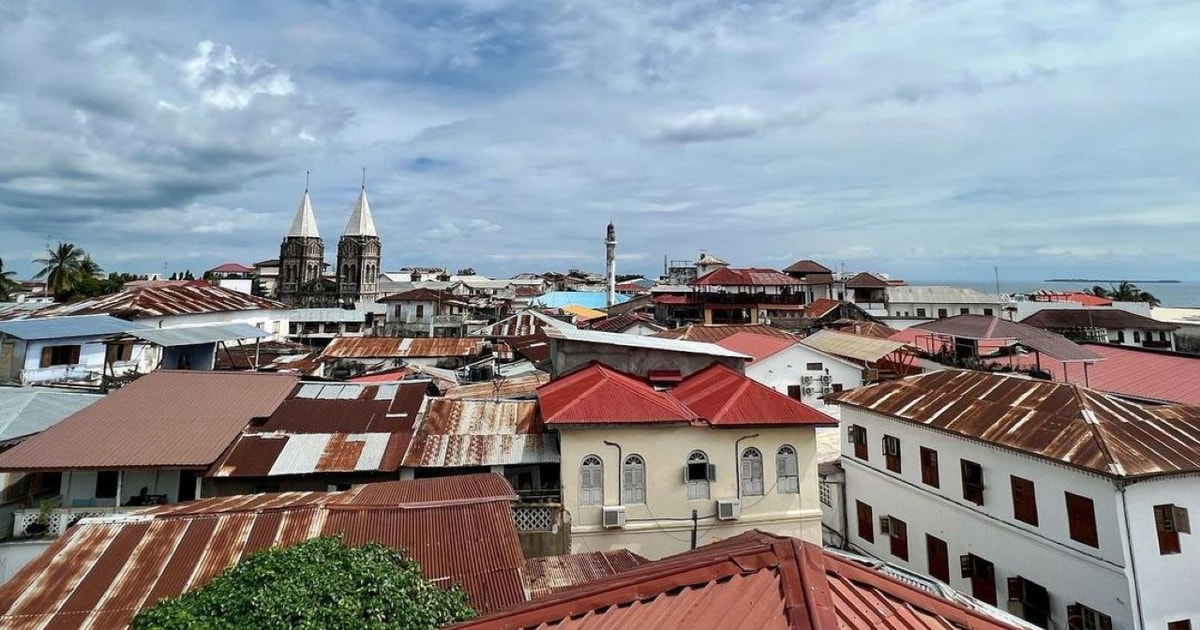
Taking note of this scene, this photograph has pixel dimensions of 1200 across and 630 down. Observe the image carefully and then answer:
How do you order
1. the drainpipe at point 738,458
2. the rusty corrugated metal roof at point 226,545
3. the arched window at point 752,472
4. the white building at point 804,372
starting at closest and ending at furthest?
the rusty corrugated metal roof at point 226,545, the drainpipe at point 738,458, the arched window at point 752,472, the white building at point 804,372

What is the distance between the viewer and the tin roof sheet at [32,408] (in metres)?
14.9

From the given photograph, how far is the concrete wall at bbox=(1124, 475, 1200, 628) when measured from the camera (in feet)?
35.4

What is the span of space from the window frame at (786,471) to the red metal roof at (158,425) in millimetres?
15121

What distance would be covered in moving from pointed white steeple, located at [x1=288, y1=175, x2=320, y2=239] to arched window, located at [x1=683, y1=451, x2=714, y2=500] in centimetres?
8572

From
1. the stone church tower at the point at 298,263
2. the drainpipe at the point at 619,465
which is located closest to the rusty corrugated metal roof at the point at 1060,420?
the drainpipe at the point at 619,465

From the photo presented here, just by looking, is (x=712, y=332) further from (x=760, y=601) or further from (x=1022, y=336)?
(x=760, y=601)

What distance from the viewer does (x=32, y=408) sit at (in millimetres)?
15914

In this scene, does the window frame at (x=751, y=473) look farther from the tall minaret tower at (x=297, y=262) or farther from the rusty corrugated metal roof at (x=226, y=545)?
the tall minaret tower at (x=297, y=262)

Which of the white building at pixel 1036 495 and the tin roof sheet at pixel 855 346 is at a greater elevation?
the tin roof sheet at pixel 855 346

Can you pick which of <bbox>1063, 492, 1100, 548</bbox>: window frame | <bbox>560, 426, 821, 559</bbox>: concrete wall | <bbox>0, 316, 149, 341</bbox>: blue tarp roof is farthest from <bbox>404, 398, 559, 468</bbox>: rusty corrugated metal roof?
<bbox>0, 316, 149, 341</bbox>: blue tarp roof

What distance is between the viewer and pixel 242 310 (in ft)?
133

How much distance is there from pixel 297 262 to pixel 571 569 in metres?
87.3

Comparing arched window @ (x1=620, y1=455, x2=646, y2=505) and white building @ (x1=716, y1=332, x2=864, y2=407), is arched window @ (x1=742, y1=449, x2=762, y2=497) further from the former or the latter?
white building @ (x1=716, y1=332, x2=864, y2=407)

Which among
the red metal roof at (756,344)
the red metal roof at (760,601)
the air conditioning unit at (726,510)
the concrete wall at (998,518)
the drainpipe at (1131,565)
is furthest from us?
the red metal roof at (756,344)
